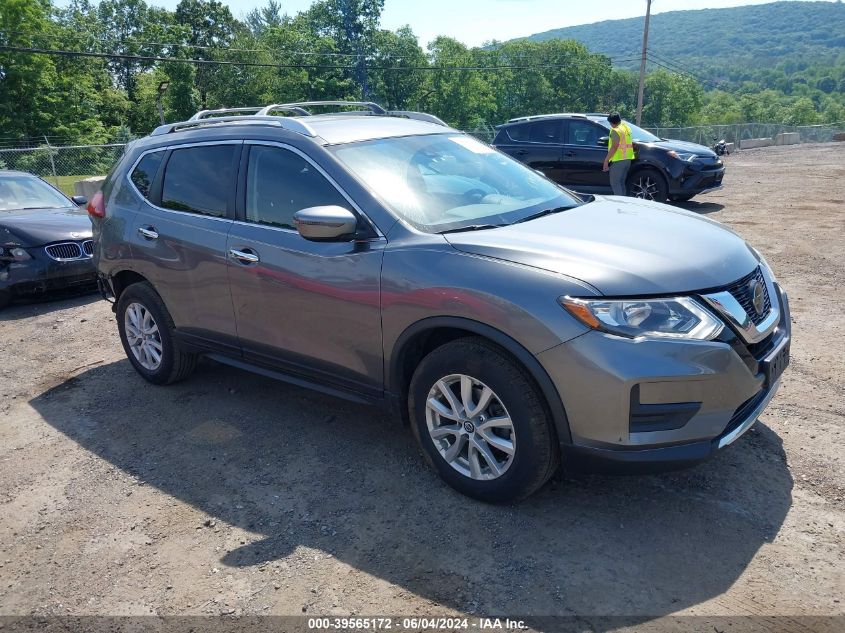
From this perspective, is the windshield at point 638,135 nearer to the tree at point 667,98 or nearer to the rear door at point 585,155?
the rear door at point 585,155

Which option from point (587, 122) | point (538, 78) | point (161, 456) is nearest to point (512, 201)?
point (161, 456)

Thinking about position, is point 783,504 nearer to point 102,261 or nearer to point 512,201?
point 512,201

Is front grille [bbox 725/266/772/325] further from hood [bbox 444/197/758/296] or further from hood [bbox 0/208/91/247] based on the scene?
hood [bbox 0/208/91/247]

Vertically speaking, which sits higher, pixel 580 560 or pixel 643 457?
pixel 643 457

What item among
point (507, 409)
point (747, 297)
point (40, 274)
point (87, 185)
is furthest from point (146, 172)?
point (87, 185)

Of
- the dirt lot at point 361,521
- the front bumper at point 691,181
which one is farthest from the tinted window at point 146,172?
the front bumper at point 691,181

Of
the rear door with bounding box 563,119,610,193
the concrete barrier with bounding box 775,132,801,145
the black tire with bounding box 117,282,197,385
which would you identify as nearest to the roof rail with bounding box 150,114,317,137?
the black tire with bounding box 117,282,197,385

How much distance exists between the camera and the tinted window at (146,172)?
5.08 meters

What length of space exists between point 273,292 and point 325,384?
24.4 inches

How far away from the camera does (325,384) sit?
13.3ft

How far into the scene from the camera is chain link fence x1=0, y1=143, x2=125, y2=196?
19.6 metres

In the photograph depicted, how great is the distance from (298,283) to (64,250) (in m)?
5.40

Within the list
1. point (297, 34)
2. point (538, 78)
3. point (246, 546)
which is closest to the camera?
point (246, 546)

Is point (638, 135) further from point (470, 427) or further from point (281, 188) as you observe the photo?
point (470, 427)
